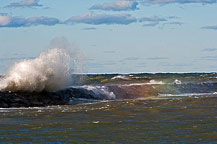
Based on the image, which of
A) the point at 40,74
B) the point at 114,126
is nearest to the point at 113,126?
the point at 114,126

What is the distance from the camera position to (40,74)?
68.2 ft

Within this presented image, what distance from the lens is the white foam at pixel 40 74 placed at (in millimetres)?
19750

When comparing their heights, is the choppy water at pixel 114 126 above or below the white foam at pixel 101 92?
above

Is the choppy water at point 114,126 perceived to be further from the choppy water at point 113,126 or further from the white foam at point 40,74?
the white foam at point 40,74

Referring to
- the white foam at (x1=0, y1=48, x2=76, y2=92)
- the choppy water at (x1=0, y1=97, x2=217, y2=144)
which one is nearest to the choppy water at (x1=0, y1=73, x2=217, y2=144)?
the choppy water at (x1=0, y1=97, x2=217, y2=144)

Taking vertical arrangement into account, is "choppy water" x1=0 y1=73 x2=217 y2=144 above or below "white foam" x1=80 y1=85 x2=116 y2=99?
above

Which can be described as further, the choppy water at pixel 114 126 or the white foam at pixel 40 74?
the white foam at pixel 40 74

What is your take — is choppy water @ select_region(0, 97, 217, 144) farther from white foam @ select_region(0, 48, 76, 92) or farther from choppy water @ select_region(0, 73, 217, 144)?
white foam @ select_region(0, 48, 76, 92)

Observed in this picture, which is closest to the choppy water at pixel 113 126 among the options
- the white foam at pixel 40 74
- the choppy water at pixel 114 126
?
the choppy water at pixel 114 126

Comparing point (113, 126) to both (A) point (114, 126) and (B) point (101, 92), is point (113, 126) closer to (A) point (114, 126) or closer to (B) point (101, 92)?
(A) point (114, 126)

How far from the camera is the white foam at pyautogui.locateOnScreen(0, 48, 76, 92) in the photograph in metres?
19.8

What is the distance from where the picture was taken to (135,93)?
24969 millimetres

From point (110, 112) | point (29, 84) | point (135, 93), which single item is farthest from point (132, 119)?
point (135, 93)

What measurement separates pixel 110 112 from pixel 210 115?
9.70 ft
